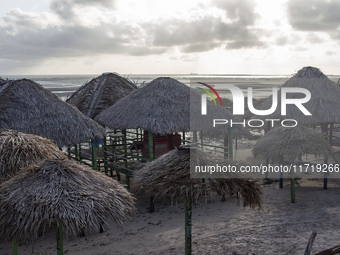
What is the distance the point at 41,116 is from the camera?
27.5 feet

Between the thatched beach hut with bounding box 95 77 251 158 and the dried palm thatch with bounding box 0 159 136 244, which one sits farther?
the thatched beach hut with bounding box 95 77 251 158

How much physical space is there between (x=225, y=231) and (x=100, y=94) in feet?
29.3

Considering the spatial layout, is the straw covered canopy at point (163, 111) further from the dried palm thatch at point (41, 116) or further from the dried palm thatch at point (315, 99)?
the dried palm thatch at point (315, 99)

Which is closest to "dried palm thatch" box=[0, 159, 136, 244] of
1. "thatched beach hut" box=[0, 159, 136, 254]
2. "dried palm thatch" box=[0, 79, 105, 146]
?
"thatched beach hut" box=[0, 159, 136, 254]

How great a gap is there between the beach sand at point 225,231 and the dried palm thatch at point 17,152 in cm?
185

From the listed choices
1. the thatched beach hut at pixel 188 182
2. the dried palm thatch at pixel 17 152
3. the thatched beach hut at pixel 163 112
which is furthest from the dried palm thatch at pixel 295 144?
the dried palm thatch at pixel 17 152

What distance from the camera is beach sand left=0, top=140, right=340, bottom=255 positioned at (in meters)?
6.32

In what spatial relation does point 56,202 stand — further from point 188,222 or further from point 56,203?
point 188,222

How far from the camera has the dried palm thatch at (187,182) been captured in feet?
15.8

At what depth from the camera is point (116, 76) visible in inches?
571

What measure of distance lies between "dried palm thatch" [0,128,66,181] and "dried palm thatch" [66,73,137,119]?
22.8ft

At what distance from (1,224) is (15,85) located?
5.40 meters

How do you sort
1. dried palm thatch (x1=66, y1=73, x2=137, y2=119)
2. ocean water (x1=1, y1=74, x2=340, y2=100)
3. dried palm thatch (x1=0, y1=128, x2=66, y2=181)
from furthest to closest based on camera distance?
ocean water (x1=1, y1=74, x2=340, y2=100)
dried palm thatch (x1=66, y1=73, x2=137, y2=119)
dried palm thatch (x1=0, y1=128, x2=66, y2=181)

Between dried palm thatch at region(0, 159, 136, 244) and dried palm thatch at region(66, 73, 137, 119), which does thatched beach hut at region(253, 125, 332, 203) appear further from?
dried palm thatch at region(66, 73, 137, 119)
